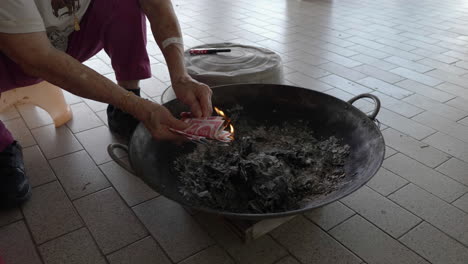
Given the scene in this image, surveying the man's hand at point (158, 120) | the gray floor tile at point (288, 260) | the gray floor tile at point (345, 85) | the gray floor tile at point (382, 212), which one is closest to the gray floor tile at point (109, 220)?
the man's hand at point (158, 120)

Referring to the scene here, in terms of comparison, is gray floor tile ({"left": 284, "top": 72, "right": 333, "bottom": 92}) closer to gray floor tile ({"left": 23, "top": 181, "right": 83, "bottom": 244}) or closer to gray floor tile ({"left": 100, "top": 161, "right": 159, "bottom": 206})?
gray floor tile ({"left": 100, "top": 161, "right": 159, "bottom": 206})

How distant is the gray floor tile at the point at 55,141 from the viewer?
5.39ft

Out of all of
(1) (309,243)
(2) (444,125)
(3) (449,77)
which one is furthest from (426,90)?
(1) (309,243)

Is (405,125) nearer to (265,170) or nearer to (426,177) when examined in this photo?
(426,177)

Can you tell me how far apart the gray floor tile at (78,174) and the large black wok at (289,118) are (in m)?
0.38

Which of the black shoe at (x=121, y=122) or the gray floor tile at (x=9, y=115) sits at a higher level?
the black shoe at (x=121, y=122)

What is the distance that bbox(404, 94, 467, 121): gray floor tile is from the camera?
75.0 inches

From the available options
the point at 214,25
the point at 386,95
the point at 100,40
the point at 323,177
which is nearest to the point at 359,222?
the point at 323,177

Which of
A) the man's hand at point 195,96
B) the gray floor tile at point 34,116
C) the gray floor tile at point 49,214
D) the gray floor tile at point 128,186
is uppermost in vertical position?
the man's hand at point 195,96

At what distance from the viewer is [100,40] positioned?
1.62 metres

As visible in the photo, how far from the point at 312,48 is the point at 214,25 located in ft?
3.19

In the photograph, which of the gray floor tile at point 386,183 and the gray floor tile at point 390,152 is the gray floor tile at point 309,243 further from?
the gray floor tile at point 390,152

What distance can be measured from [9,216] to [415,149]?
1.65m

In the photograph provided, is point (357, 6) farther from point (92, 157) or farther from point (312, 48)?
point (92, 157)
